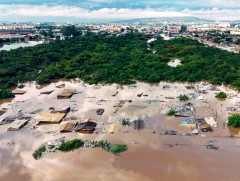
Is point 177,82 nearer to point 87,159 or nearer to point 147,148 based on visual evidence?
point 147,148

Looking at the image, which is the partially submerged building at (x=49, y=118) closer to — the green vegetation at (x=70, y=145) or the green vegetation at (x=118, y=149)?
the green vegetation at (x=70, y=145)

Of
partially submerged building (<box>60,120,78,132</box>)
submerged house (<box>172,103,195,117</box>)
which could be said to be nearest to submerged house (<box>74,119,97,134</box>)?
partially submerged building (<box>60,120,78,132</box>)

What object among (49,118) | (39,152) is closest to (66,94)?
(49,118)

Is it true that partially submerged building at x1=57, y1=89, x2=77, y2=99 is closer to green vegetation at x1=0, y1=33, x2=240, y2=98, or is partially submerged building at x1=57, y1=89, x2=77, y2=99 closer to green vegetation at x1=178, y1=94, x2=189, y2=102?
green vegetation at x1=0, y1=33, x2=240, y2=98

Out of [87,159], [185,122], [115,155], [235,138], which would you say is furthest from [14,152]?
[235,138]

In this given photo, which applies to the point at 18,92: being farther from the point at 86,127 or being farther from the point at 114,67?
the point at 114,67

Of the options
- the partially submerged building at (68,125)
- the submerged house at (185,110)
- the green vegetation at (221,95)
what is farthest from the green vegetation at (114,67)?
the partially submerged building at (68,125)
